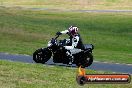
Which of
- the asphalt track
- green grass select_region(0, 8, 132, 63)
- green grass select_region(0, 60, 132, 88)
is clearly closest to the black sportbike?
the asphalt track

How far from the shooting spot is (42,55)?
22156 millimetres

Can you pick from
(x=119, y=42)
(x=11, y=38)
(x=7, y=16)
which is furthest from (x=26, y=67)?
(x=7, y=16)

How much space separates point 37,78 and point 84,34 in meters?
28.2

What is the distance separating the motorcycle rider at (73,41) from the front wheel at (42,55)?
1035 millimetres

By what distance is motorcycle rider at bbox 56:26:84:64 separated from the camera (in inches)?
850

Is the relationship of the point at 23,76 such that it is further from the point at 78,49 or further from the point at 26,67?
the point at 78,49

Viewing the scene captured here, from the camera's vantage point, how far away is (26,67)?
60.4 ft

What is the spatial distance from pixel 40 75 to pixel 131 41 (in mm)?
26432

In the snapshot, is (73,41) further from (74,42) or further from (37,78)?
(37,78)

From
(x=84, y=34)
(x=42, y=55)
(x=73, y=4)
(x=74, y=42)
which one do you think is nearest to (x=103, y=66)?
(x=74, y=42)

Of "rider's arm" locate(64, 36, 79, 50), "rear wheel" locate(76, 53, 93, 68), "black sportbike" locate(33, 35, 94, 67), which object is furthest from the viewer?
"rear wheel" locate(76, 53, 93, 68)

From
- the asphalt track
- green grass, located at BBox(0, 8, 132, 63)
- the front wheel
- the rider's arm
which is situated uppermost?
the rider's arm

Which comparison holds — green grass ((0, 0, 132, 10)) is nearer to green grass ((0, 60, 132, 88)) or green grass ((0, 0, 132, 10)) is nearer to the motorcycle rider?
the motorcycle rider

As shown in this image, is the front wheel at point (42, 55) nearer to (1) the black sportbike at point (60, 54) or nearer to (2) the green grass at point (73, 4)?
(1) the black sportbike at point (60, 54)
